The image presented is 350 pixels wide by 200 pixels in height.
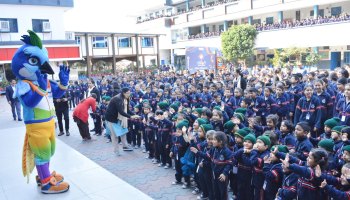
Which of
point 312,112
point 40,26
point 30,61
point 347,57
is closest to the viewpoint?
point 30,61

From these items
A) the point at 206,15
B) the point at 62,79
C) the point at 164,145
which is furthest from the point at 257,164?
the point at 206,15

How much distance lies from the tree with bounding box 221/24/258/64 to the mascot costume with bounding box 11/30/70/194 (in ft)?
71.6

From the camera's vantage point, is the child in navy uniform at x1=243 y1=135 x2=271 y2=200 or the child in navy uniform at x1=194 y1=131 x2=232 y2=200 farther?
the child in navy uniform at x1=194 y1=131 x2=232 y2=200

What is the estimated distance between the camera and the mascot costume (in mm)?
4605

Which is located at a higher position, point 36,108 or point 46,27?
point 46,27

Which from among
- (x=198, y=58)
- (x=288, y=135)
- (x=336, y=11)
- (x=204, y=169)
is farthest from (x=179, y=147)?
(x=336, y=11)

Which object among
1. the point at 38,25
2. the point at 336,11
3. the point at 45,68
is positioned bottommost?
the point at 45,68

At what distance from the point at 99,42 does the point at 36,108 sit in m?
25.8

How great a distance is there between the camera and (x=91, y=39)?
28453 millimetres

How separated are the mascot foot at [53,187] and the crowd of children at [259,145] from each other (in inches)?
71.7

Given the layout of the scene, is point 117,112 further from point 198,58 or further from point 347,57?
point 347,57

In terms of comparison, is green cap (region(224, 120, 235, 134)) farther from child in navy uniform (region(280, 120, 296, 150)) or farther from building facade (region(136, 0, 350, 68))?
building facade (region(136, 0, 350, 68))

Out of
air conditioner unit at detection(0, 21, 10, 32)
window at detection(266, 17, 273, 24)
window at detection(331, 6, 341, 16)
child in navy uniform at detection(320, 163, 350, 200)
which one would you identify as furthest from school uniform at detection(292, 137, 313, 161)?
window at detection(266, 17, 273, 24)

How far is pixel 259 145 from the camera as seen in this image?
3.98m
